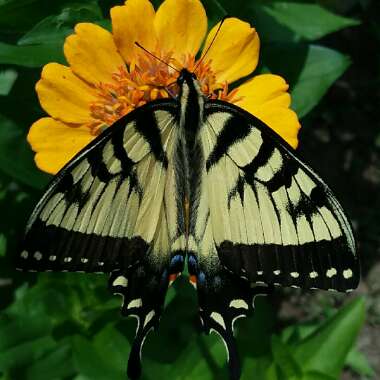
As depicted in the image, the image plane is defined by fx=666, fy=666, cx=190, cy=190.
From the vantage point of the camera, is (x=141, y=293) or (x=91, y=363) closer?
(x=141, y=293)

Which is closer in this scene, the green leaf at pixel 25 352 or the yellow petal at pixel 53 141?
the yellow petal at pixel 53 141

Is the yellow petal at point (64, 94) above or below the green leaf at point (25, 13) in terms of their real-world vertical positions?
below

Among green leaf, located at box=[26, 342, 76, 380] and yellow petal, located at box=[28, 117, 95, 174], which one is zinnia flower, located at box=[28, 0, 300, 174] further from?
green leaf, located at box=[26, 342, 76, 380]

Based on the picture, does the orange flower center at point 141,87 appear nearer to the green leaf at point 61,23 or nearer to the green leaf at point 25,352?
the green leaf at point 61,23

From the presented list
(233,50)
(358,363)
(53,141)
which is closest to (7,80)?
(53,141)

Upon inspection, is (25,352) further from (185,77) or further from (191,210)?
(185,77)

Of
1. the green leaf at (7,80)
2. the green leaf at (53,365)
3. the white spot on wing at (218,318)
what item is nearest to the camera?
the white spot on wing at (218,318)

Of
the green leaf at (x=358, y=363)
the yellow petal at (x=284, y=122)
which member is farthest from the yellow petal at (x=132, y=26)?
the green leaf at (x=358, y=363)
